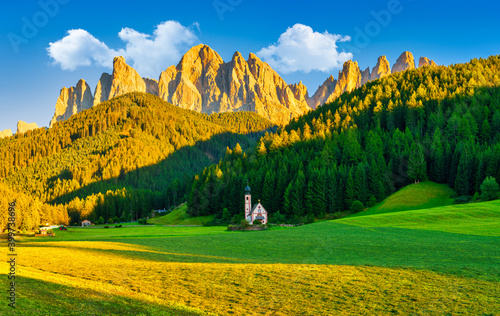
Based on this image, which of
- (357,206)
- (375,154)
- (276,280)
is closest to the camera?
(276,280)

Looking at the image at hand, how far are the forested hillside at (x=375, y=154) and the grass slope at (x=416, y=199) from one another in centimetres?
379

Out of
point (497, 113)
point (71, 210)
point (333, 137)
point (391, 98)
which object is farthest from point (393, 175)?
point (71, 210)

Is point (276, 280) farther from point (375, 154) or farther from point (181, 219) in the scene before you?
point (181, 219)

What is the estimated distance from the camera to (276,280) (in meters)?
22.1

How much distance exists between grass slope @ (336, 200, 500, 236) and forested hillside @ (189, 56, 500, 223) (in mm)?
29574

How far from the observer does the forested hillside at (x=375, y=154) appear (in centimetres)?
9631

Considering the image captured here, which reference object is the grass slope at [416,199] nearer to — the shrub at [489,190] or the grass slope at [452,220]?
the shrub at [489,190]

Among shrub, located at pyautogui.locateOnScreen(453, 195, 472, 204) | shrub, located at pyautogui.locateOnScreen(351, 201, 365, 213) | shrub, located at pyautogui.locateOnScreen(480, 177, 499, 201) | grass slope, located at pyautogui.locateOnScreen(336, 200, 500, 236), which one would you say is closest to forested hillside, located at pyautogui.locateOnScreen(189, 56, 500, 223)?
shrub, located at pyautogui.locateOnScreen(351, 201, 365, 213)

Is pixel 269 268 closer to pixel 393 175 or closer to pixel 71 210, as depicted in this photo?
pixel 393 175

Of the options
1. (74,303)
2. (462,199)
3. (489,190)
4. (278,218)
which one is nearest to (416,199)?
(462,199)

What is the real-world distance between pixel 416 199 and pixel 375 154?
97.7 ft

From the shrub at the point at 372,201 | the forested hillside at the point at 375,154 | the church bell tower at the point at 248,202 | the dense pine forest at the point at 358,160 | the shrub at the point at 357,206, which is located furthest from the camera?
the church bell tower at the point at 248,202

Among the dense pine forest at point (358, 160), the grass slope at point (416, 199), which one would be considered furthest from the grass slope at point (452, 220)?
the dense pine forest at point (358, 160)

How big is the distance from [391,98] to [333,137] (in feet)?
162
